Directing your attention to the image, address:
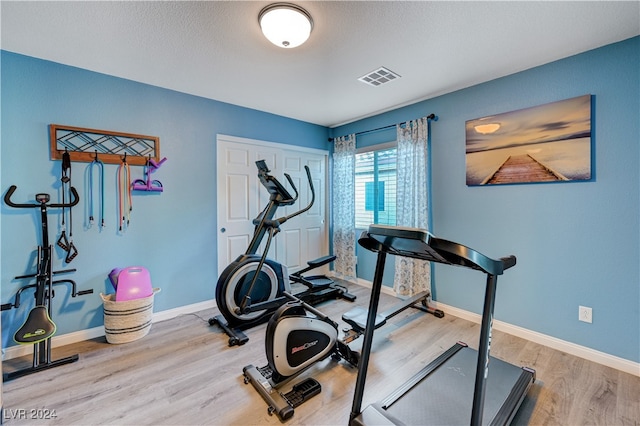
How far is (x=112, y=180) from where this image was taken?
8.86 feet

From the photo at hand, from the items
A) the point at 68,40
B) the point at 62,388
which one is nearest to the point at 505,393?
the point at 62,388

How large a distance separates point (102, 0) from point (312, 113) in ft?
8.23

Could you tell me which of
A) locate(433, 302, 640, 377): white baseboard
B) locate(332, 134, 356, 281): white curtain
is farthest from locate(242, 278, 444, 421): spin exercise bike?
locate(332, 134, 356, 281): white curtain

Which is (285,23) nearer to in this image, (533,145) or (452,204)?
(533,145)

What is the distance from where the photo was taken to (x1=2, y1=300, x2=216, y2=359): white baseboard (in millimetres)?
2275

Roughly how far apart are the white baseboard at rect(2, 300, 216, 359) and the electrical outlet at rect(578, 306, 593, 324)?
3619 millimetres

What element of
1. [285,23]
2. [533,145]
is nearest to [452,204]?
[533,145]

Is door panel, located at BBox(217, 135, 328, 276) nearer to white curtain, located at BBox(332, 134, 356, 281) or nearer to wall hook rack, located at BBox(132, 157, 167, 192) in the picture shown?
white curtain, located at BBox(332, 134, 356, 281)

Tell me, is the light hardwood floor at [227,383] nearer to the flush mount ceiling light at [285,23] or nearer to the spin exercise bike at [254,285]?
the spin exercise bike at [254,285]

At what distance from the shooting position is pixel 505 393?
1.74m

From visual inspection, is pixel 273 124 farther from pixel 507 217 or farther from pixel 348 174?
pixel 507 217

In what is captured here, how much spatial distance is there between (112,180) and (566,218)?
4.14 metres

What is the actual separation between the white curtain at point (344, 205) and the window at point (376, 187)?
11 cm

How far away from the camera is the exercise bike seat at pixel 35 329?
1896 millimetres
